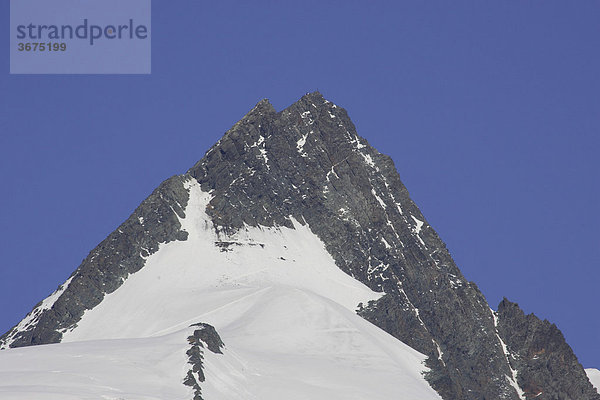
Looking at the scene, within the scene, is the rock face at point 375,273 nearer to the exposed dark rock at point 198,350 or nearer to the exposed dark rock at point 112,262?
the exposed dark rock at point 112,262

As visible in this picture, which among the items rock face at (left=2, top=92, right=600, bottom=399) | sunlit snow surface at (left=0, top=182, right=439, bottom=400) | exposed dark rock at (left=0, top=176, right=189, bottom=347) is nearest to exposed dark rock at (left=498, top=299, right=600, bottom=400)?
rock face at (left=2, top=92, right=600, bottom=399)

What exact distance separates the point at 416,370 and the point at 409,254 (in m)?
56.3

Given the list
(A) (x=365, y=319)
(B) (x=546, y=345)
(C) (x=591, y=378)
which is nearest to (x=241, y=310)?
(A) (x=365, y=319)

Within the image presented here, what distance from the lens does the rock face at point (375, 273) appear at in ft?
554

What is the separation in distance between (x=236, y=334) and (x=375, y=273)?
53624 mm

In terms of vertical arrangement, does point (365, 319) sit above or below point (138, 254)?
below

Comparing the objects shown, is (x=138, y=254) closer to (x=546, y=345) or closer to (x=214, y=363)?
(x=546, y=345)

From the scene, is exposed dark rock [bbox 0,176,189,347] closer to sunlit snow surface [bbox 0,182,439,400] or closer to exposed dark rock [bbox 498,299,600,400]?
sunlit snow surface [bbox 0,182,439,400]

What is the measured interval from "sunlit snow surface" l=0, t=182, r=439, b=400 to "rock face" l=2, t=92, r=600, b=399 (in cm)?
268

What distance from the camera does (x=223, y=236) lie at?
18288 cm

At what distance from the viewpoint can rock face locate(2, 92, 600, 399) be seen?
554ft

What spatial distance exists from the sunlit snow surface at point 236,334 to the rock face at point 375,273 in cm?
268

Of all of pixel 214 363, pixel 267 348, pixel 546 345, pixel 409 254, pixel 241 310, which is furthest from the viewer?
pixel 409 254

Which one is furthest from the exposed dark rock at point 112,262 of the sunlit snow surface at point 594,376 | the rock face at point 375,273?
the sunlit snow surface at point 594,376
